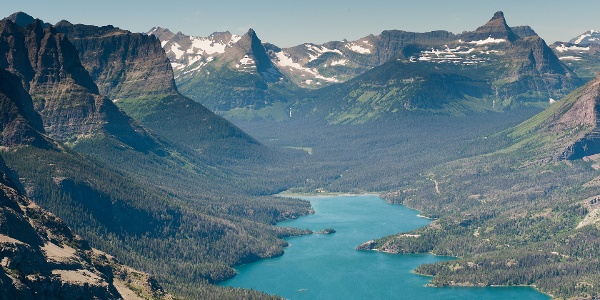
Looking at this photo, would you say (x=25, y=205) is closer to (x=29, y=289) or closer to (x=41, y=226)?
(x=41, y=226)

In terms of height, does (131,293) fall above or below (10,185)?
below

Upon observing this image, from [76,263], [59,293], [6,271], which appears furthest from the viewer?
[76,263]

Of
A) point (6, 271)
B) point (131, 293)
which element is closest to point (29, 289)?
point (6, 271)

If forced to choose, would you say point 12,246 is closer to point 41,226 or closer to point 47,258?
point 47,258

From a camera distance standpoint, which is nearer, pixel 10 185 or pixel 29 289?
pixel 29 289

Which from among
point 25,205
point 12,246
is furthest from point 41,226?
point 12,246

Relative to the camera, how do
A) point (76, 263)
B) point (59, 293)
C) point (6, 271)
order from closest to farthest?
point (6, 271) < point (59, 293) < point (76, 263)
